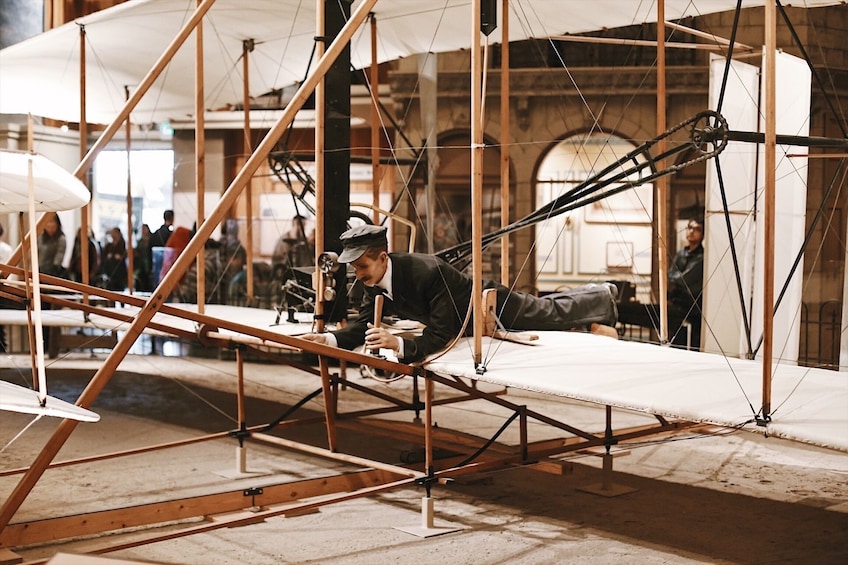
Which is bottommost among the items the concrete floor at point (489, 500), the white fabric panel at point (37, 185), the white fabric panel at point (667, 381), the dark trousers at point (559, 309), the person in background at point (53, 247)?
the concrete floor at point (489, 500)

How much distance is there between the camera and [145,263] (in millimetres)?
9367

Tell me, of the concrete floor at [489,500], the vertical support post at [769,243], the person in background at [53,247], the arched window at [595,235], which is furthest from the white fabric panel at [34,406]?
the arched window at [595,235]

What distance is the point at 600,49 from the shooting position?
12062 millimetres

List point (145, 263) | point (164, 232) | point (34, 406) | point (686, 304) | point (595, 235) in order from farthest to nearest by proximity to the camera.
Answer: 1. point (595, 235)
2. point (145, 263)
3. point (164, 232)
4. point (686, 304)
5. point (34, 406)

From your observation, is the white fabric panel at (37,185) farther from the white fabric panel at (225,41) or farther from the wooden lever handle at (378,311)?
the white fabric panel at (225,41)

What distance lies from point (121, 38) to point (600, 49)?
6647mm

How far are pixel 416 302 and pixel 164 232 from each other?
4916 millimetres

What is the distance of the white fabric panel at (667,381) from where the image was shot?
3.41 m

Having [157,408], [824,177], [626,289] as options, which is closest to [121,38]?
[157,408]

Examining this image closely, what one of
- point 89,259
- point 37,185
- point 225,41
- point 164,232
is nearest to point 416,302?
point 37,185

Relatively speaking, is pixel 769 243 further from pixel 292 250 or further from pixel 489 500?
pixel 292 250

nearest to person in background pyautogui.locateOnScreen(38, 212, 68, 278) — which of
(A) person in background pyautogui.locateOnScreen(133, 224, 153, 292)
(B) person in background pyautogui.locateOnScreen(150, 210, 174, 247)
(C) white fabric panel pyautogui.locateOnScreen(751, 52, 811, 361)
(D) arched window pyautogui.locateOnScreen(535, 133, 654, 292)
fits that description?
(A) person in background pyautogui.locateOnScreen(133, 224, 153, 292)

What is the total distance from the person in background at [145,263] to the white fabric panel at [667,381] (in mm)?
5194

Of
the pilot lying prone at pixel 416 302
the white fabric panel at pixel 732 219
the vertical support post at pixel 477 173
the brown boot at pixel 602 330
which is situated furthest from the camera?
the white fabric panel at pixel 732 219
